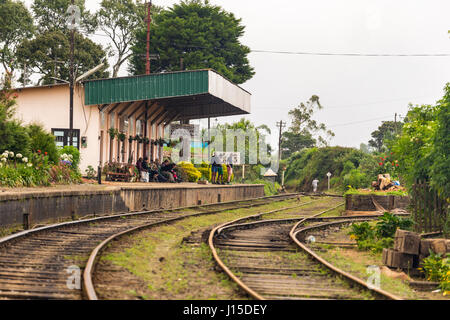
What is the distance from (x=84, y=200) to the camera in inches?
704

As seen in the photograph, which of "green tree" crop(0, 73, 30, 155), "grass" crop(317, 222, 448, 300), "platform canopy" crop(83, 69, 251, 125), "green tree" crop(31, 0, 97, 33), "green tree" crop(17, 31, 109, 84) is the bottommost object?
"grass" crop(317, 222, 448, 300)

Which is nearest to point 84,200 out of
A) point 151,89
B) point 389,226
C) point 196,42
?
point 389,226

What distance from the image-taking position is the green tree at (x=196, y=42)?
187ft

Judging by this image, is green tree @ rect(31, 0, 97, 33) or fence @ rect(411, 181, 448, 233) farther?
green tree @ rect(31, 0, 97, 33)

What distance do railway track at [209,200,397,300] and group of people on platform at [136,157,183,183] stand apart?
14.5 m

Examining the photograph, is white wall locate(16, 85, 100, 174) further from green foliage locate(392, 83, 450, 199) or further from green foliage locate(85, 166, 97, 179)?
green foliage locate(392, 83, 450, 199)

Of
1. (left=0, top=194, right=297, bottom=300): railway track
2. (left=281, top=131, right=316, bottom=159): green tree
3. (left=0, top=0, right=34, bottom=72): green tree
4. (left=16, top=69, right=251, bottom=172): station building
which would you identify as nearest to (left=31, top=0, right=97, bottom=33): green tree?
(left=0, top=0, right=34, bottom=72): green tree

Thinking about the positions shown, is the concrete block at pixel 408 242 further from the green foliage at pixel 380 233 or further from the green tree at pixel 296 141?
the green tree at pixel 296 141

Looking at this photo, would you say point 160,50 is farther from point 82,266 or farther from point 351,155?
point 82,266

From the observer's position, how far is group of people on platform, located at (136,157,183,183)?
97.5 ft
